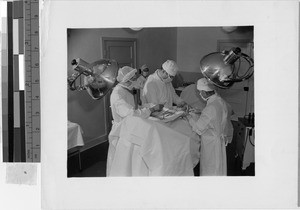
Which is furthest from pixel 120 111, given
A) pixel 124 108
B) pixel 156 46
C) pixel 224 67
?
pixel 224 67

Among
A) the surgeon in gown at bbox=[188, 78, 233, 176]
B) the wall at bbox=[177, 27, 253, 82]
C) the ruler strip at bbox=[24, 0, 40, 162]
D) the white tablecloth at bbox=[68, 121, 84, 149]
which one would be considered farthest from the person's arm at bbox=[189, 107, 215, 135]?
the ruler strip at bbox=[24, 0, 40, 162]

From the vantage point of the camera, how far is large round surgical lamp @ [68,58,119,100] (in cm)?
102

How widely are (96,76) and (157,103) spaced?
201 millimetres

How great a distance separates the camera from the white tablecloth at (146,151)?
1030 mm

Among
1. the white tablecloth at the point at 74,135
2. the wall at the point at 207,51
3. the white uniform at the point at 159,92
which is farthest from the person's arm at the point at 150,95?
the white tablecloth at the point at 74,135

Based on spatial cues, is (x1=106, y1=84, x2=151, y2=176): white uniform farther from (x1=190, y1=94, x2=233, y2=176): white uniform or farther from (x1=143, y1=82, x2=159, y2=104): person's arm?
(x1=190, y1=94, x2=233, y2=176): white uniform

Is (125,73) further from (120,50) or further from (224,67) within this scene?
(224,67)

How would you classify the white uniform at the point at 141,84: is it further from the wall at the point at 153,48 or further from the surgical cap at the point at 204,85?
the surgical cap at the point at 204,85

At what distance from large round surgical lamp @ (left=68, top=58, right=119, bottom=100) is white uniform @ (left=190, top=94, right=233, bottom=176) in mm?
274

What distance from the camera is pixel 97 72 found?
1038mm

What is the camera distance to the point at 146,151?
103 cm

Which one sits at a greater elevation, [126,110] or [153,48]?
[153,48]

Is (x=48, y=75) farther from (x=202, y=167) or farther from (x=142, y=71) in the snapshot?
(x=202, y=167)

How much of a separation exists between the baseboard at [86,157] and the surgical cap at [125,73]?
0.64 feet
